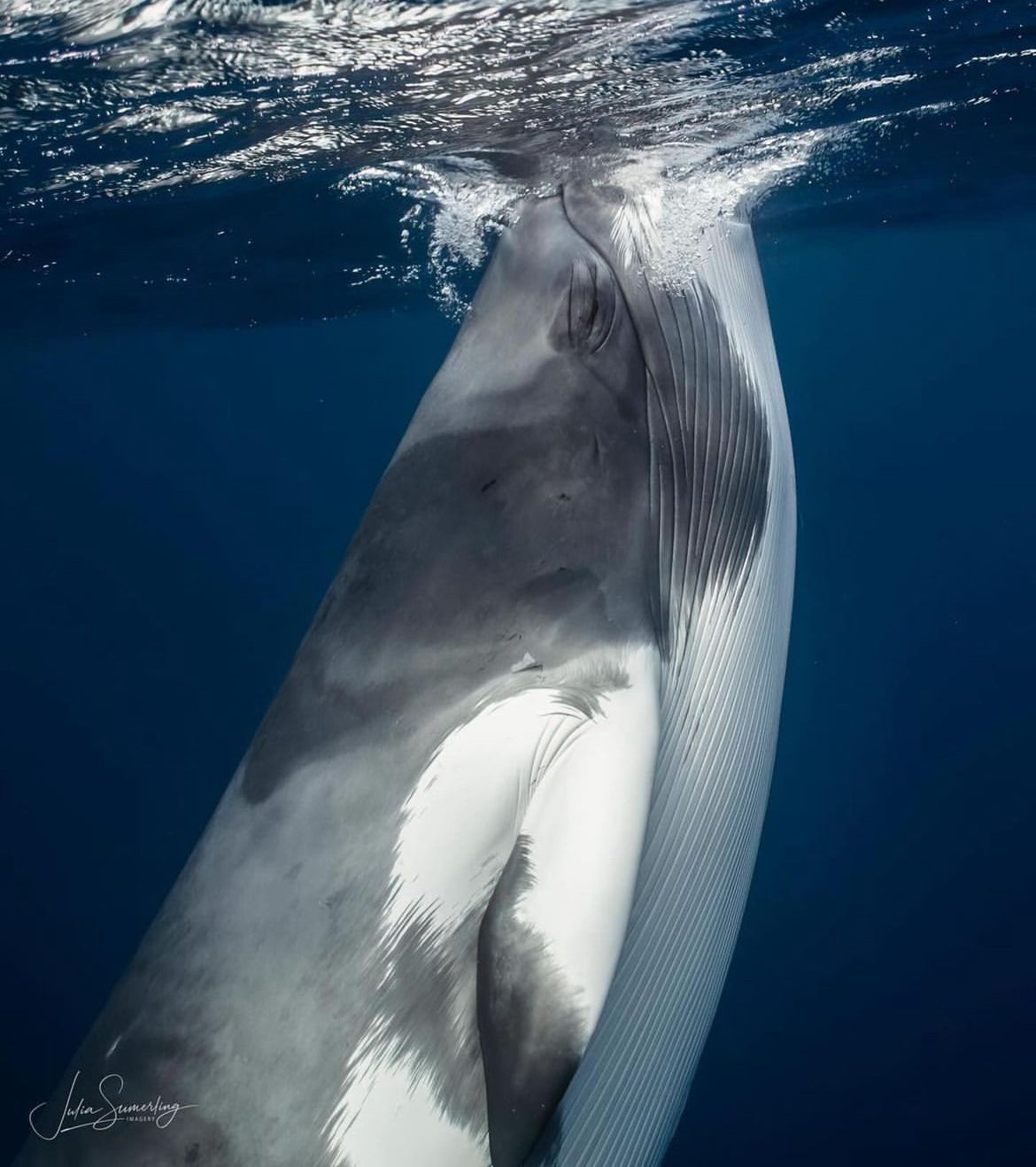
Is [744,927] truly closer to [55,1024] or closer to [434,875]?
[55,1024]

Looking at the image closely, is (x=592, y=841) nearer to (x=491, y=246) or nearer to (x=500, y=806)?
(x=500, y=806)

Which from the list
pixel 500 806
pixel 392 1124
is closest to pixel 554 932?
pixel 500 806

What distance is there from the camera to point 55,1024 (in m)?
19.7

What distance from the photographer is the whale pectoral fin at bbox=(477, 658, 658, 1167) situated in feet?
9.77

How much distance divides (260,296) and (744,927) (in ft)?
52.2

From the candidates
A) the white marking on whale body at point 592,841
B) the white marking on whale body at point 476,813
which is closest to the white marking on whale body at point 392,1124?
the white marking on whale body at point 476,813

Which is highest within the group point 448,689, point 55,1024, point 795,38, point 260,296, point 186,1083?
point 795,38

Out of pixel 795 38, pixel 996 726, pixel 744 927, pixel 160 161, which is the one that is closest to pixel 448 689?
pixel 795 38

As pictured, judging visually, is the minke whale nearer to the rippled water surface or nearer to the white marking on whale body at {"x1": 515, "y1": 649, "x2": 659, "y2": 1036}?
the white marking on whale body at {"x1": 515, "y1": 649, "x2": 659, "y2": 1036}

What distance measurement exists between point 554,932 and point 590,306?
2671 millimetres

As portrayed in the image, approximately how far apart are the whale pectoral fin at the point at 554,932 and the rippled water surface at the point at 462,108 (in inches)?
120

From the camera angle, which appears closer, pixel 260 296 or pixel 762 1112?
pixel 762 1112

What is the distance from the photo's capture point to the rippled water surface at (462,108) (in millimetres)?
6301

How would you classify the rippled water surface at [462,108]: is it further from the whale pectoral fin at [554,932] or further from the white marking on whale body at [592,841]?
the whale pectoral fin at [554,932]
